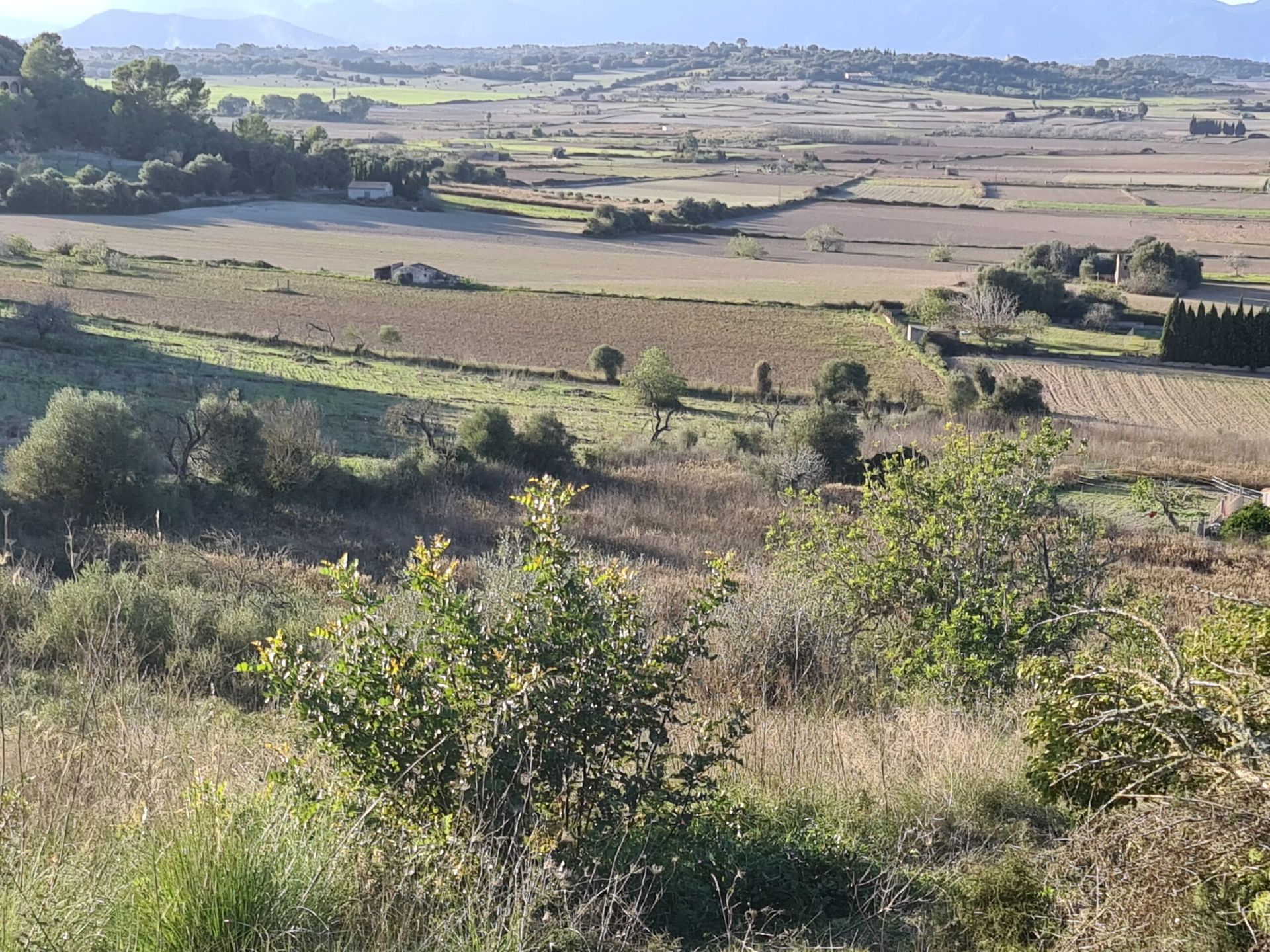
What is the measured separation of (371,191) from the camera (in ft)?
311

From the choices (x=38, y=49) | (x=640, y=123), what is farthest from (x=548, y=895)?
(x=640, y=123)

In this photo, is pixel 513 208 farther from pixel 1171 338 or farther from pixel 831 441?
pixel 831 441

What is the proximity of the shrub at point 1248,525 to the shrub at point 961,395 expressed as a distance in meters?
13.9

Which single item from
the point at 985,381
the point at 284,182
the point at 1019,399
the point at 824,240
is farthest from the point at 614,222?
the point at 1019,399

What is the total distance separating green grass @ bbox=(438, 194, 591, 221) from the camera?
89625 mm

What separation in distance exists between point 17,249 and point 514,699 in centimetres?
6182

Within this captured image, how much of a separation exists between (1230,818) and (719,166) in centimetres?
13024

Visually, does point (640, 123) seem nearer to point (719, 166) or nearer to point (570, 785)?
point (719, 166)

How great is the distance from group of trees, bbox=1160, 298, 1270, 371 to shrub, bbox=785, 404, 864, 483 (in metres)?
27.1

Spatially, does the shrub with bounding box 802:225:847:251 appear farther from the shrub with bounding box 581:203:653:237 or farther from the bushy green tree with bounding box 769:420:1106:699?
the bushy green tree with bounding box 769:420:1106:699

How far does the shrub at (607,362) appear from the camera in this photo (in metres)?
44.5

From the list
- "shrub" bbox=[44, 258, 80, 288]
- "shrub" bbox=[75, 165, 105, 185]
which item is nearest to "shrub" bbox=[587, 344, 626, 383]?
"shrub" bbox=[44, 258, 80, 288]

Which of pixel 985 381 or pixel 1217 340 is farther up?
pixel 1217 340

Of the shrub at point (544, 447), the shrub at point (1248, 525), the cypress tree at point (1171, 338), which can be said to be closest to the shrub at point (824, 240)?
the cypress tree at point (1171, 338)
